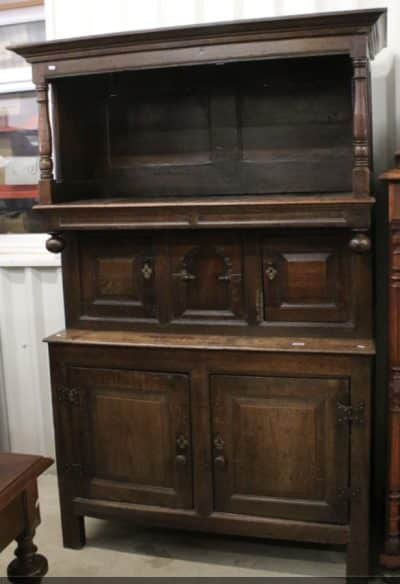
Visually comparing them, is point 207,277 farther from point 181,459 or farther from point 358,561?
point 358,561

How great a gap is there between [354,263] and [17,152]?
1.67 metres

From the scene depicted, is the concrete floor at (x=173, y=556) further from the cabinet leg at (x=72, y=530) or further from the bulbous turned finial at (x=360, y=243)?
the bulbous turned finial at (x=360, y=243)

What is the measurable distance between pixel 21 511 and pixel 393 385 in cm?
119

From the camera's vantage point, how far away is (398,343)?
89.7 inches

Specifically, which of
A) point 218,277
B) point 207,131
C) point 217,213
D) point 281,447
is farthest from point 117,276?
point 281,447

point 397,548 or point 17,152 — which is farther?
point 17,152

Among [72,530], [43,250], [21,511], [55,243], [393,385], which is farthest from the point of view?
→ [43,250]

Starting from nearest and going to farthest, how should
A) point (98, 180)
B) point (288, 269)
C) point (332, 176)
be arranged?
point (288, 269) < point (332, 176) < point (98, 180)

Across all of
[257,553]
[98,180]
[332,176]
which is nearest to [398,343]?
[332,176]

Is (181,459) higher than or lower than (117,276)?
lower

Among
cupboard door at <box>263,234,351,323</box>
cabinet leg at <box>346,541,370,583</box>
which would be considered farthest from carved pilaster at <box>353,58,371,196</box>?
cabinet leg at <box>346,541,370,583</box>

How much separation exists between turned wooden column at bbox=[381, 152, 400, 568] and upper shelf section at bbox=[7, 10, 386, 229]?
9 centimetres

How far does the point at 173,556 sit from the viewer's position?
2637 mm

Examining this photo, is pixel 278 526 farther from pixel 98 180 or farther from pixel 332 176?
pixel 98 180
